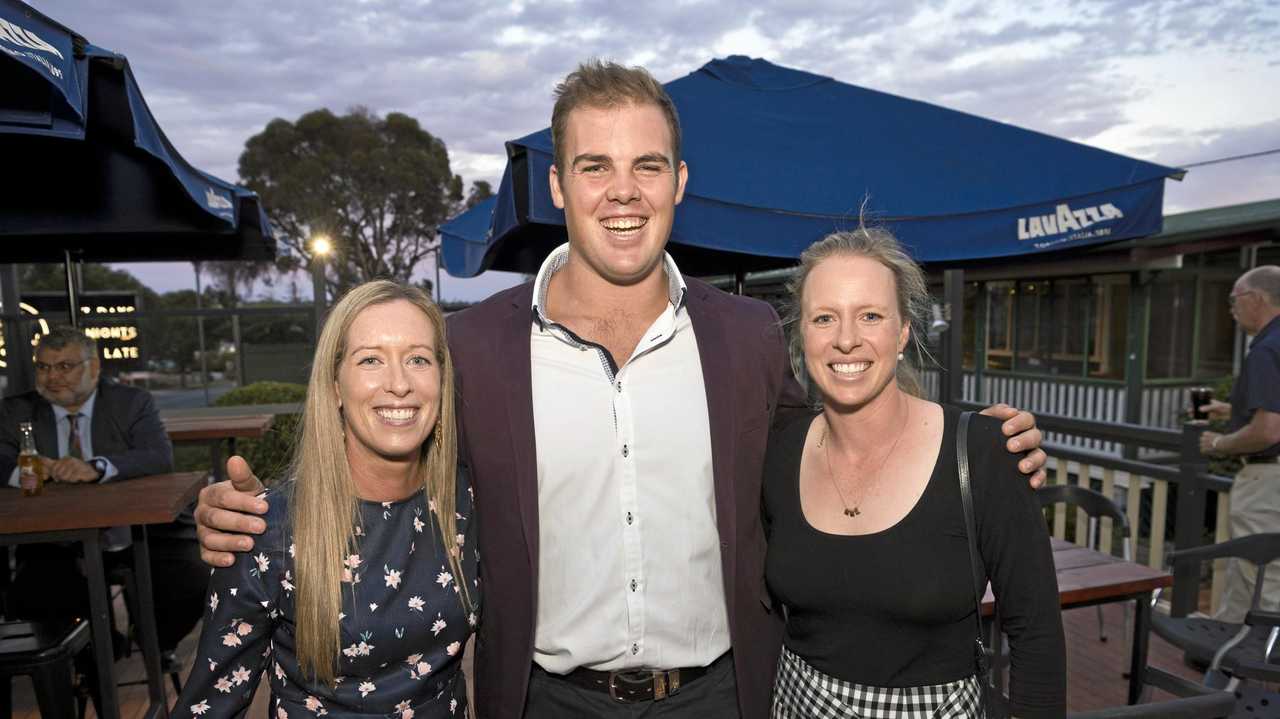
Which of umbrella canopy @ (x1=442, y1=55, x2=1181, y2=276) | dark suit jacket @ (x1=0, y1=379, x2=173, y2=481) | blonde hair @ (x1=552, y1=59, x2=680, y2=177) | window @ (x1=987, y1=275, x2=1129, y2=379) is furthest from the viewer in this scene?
window @ (x1=987, y1=275, x2=1129, y2=379)

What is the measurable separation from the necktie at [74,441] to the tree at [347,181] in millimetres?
23045

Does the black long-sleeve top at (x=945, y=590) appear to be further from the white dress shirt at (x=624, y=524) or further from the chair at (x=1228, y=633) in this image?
the chair at (x=1228, y=633)

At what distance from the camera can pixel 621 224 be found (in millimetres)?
1975

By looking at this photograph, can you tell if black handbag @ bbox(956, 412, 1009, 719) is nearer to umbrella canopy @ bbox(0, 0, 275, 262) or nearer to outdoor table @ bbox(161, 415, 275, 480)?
umbrella canopy @ bbox(0, 0, 275, 262)

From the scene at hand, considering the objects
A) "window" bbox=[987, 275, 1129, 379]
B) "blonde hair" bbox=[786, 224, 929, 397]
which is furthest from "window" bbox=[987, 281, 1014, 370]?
"blonde hair" bbox=[786, 224, 929, 397]

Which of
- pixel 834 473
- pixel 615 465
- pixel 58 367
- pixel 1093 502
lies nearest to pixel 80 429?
pixel 58 367

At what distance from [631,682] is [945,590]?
792 mm

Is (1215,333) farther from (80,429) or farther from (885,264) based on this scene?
(80,429)

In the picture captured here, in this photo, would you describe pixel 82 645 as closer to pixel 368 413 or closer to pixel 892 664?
pixel 368 413

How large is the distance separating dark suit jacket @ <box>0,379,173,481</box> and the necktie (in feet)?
0.19

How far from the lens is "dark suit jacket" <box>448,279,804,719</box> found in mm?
1836

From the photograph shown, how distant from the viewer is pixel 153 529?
398cm

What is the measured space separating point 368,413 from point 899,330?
4.38 ft

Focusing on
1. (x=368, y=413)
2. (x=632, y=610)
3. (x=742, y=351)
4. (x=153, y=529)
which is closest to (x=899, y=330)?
(x=742, y=351)
